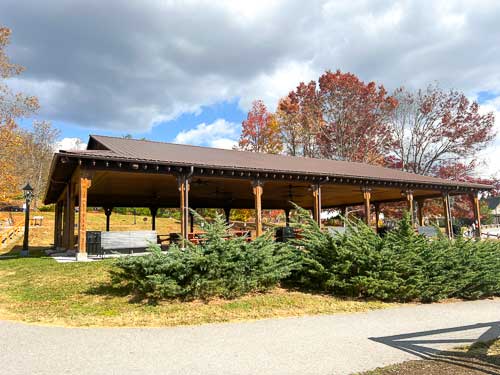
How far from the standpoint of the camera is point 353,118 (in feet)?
108

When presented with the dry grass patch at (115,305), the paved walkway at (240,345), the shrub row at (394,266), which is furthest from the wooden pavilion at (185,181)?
the paved walkway at (240,345)

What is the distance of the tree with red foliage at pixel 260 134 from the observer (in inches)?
1308

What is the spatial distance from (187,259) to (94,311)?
6.11ft

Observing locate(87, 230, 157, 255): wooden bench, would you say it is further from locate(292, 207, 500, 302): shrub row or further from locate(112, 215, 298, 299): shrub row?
locate(292, 207, 500, 302): shrub row

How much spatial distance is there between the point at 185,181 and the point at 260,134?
68.9ft

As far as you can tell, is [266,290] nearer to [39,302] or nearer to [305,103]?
[39,302]

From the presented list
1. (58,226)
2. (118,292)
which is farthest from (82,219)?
(58,226)

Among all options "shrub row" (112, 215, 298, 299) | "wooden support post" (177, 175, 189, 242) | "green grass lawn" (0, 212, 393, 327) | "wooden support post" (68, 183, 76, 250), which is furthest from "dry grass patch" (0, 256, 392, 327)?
"wooden support post" (68, 183, 76, 250)

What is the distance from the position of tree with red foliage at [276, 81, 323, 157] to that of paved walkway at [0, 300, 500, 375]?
28.0m

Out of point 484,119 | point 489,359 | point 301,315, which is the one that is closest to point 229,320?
point 301,315

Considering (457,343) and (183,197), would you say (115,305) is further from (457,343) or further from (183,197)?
(183,197)

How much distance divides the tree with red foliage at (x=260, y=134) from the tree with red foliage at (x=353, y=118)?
405cm

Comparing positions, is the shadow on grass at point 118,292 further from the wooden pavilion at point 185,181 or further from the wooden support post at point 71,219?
the wooden support post at point 71,219

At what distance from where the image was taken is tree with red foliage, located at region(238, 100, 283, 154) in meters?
33.2
